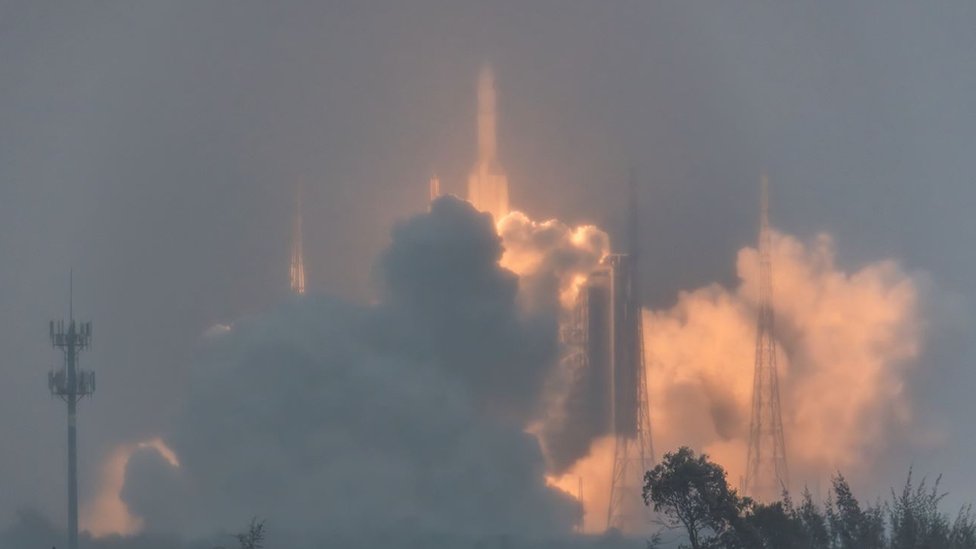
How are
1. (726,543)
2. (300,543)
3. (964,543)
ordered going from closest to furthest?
(964,543), (726,543), (300,543)

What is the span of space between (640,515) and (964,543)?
95323 mm

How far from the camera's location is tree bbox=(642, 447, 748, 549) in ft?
356

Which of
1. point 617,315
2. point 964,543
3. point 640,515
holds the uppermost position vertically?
point 617,315

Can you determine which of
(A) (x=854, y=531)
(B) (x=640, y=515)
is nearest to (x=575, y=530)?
(B) (x=640, y=515)

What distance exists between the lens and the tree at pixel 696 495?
108 m

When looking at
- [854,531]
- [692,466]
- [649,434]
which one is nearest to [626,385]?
[649,434]

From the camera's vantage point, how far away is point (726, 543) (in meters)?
107

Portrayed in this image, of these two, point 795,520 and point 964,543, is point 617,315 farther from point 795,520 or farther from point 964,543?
point 964,543

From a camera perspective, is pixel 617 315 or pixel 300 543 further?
pixel 617 315

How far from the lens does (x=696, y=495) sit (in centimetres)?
10938

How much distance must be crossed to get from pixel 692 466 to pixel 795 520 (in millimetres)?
5429

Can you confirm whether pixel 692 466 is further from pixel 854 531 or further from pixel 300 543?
pixel 300 543

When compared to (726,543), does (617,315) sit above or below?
above

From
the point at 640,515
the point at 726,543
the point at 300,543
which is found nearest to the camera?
the point at 726,543
